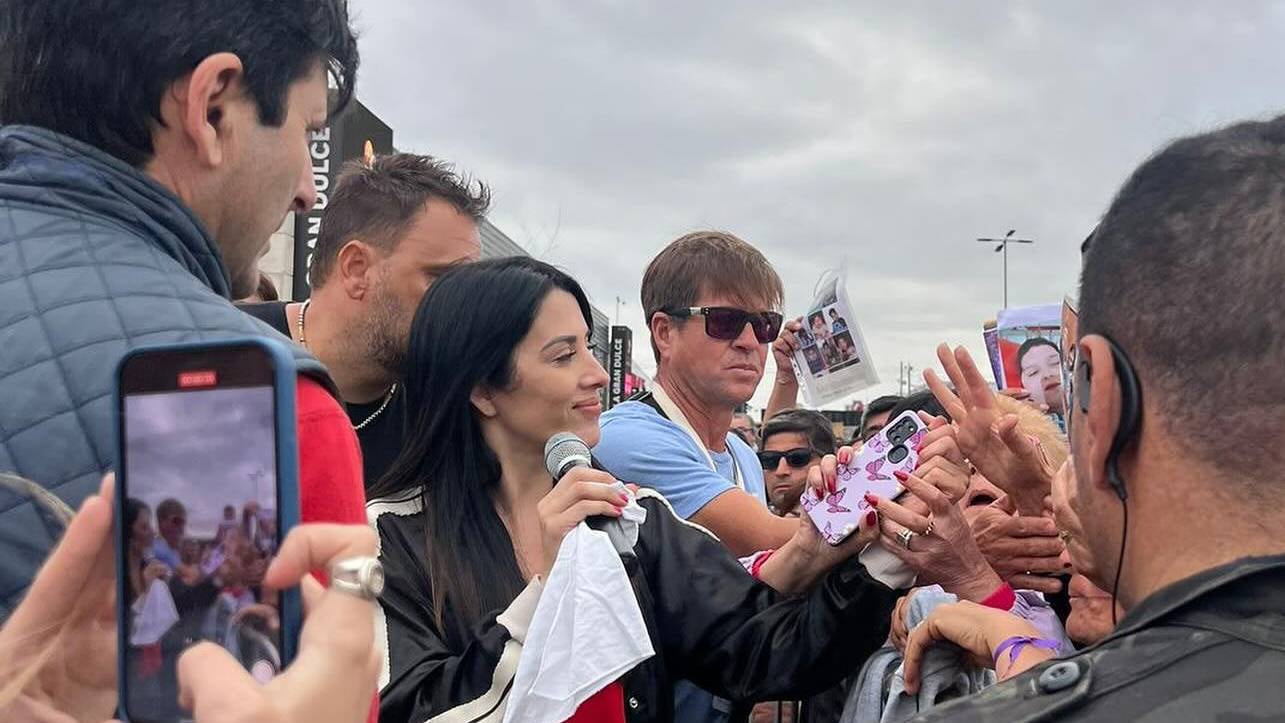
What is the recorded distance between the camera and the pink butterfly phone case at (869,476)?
2.35 m


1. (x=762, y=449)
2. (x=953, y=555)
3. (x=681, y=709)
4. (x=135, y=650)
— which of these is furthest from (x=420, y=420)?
(x=762, y=449)

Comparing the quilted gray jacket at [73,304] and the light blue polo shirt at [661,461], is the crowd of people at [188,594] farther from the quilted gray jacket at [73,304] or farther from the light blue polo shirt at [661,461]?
the light blue polo shirt at [661,461]

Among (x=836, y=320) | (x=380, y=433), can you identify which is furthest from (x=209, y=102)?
(x=836, y=320)

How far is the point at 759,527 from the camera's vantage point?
10.3 feet

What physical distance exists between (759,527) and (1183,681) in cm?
195

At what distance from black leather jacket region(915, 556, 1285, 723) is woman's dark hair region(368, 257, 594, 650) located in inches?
58.9

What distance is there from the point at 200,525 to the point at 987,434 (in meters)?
2.03

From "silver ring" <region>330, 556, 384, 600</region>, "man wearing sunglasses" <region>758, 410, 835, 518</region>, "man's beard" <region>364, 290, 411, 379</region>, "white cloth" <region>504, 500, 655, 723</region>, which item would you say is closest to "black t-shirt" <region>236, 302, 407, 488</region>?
"man's beard" <region>364, 290, 411, 379</region>

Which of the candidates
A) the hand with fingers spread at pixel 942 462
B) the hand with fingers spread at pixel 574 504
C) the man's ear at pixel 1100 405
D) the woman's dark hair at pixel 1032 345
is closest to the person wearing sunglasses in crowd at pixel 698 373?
the hand with fingers spread at pixel 942 462

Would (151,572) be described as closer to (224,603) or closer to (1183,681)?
(224,603)

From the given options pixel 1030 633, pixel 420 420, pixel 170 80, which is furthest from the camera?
pixel 420 420

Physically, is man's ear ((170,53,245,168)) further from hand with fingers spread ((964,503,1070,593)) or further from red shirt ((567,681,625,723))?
hand with fingers spread ((964,503,1070,593))

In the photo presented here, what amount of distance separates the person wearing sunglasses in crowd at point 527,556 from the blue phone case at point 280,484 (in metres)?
1.29

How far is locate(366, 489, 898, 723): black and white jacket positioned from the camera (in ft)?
7.17
